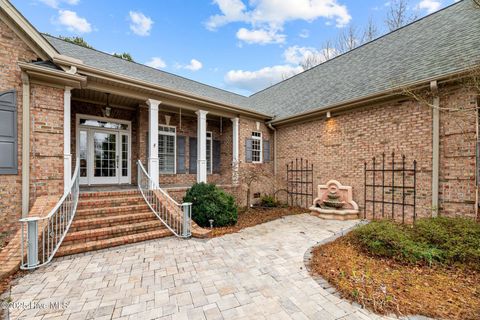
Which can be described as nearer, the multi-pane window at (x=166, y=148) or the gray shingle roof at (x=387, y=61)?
the gray shingle roof at (x=387, y=61)

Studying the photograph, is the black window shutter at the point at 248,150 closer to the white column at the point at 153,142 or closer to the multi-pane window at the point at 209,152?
the multi-pane window at the point at 209,152

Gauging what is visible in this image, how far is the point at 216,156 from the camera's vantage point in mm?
9688

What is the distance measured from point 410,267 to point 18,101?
325 inches

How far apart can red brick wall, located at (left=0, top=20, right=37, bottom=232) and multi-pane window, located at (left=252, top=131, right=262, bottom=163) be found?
7.19 metres

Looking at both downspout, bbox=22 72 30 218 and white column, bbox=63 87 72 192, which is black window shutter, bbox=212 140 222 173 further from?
downspout, bbox=22 72 30 218

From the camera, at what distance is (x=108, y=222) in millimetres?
4559

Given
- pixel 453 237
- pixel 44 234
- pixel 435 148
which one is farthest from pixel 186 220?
pixel 435 148

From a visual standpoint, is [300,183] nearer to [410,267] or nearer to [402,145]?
[402,145]

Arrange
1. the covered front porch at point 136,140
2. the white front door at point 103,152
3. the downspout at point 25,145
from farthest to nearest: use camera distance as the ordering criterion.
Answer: the white front door at point 103,152 → the covered front porch at point 136,140 → the downspout at point 25,145

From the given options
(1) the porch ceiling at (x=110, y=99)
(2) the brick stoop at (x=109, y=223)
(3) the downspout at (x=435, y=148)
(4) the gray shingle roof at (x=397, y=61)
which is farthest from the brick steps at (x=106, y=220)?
(3) the downspout at (x=435, y=148)

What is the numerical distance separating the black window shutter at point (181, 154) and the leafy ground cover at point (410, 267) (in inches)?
246

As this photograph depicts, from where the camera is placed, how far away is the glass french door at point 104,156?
7.14m

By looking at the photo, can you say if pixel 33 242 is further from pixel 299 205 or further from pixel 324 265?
pixel 299 205

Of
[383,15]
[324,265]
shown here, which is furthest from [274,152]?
[383,15]
